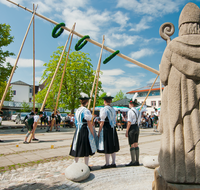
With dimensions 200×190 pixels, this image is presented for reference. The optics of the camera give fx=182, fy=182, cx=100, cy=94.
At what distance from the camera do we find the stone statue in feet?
8.10

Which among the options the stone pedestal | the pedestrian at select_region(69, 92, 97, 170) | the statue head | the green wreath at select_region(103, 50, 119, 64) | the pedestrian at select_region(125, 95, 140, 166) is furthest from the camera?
the green wreath at select_region(103, 50, 119, 64)

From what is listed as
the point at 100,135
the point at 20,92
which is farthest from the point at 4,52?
the point at 20,92

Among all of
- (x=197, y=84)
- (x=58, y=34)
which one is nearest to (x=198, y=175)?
(x=197, y=84)

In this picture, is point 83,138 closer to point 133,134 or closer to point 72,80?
point 133,134

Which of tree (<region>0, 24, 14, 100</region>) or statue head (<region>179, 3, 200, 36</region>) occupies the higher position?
tree (<region>0, 24, 14, 100</region>)

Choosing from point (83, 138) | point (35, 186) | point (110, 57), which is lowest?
point (35, 186)

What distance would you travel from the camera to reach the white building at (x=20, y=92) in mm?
60219

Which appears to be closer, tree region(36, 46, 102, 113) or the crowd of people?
the crowd of people

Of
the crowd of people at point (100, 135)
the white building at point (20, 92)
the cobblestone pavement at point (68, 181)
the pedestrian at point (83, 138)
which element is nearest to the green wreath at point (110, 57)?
the crowd of people at point (100, 135)

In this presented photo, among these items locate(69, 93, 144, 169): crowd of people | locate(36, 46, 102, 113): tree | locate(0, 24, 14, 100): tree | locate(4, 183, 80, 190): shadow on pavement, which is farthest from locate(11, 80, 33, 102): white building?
locate(4, 183, 80, 190): shadow on pavement

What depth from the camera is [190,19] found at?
2736mm

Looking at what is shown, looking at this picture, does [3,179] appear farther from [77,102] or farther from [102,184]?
[77,102]

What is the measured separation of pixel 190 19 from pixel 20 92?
64655mm

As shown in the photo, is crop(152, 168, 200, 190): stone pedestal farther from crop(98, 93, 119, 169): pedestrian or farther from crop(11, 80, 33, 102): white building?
crop(11, 80, 33, 102): white building
